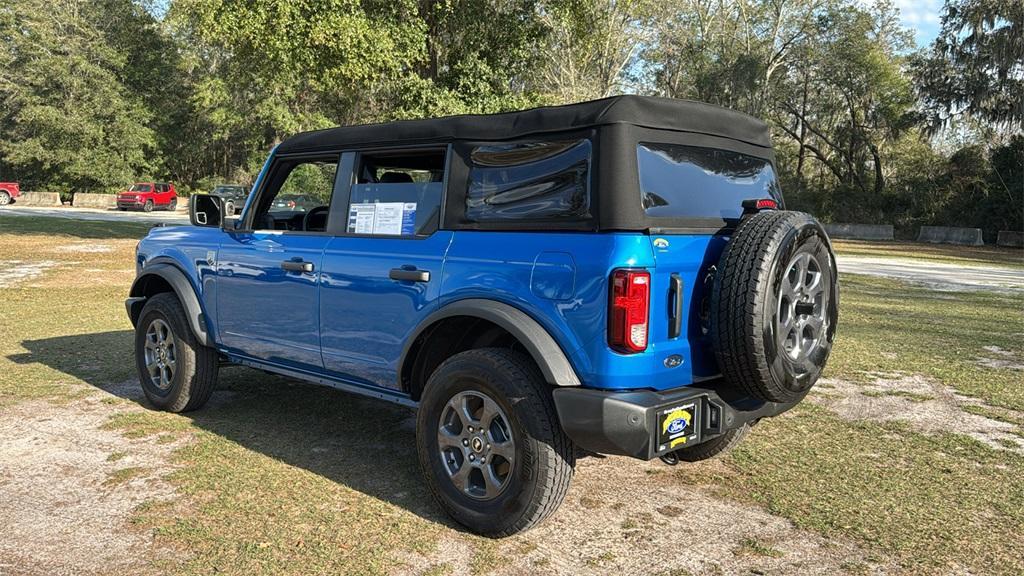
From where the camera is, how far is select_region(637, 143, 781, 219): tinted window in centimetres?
372

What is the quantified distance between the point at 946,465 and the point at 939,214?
3640cm

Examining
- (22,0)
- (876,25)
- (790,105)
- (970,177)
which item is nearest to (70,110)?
(22,0)

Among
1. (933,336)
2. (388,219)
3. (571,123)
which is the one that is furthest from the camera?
(933,336)

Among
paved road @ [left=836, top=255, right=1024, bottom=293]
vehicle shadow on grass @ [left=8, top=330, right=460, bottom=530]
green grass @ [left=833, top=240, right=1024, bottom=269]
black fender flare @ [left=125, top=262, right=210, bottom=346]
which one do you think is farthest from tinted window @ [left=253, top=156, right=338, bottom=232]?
green grass @ [left=833, top=240, right=1024, bottom=269]

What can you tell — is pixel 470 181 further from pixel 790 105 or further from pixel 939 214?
pixel 790 105

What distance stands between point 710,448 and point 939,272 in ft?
56.2

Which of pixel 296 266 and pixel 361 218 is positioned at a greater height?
pixel 361 218

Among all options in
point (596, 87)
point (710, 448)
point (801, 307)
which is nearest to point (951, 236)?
point (596, 87)

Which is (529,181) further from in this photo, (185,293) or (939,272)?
(939,272)

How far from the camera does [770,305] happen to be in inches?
139

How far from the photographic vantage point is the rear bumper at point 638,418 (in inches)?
133

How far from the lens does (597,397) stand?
11.2 ft

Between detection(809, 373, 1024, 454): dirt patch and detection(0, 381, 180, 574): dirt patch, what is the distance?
15.6 feet

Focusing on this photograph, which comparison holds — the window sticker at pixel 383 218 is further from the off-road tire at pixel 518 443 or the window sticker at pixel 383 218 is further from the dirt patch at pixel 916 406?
the dirt patch at pixel 916 406
